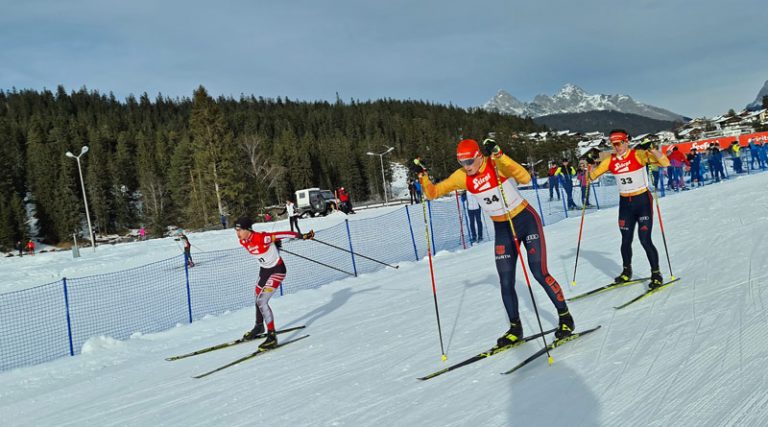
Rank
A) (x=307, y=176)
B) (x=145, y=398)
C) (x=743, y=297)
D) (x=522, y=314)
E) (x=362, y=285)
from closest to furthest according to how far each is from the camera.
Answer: (x=743, y=297) < (x=145, y=398) < (x=522, y=314) < (x=362, y=285) < (x=307, y=176)

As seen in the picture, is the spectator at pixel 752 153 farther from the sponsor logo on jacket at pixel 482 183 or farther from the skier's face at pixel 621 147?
the sponsor logo on jacket at pixel 482 183

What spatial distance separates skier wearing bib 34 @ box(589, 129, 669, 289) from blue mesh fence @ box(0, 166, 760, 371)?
444 centimetres

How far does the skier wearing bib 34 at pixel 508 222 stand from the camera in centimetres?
467

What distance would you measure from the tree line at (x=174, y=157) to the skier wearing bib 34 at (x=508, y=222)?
137ft

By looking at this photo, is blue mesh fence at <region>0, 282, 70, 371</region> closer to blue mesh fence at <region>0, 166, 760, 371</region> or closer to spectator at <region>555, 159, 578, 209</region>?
blue mesh fence at <region>0, 166, 760, 371</region>

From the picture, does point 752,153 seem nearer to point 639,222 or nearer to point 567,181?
point 567,181

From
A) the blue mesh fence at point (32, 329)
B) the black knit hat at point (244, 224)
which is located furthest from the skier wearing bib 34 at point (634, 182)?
the blue mesh fence at point (32, 329)

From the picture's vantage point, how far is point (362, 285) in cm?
1100

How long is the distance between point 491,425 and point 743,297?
Result: 3.52 meters

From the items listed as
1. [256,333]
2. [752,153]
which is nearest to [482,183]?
[256,333]

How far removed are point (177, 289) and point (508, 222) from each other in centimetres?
1228

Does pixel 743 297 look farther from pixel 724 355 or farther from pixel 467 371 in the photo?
pixel 467 371

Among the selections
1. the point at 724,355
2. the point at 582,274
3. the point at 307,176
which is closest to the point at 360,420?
the point at 724,355

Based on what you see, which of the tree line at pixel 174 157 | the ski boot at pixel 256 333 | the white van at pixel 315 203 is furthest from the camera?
the tree line at pixel 174 157
